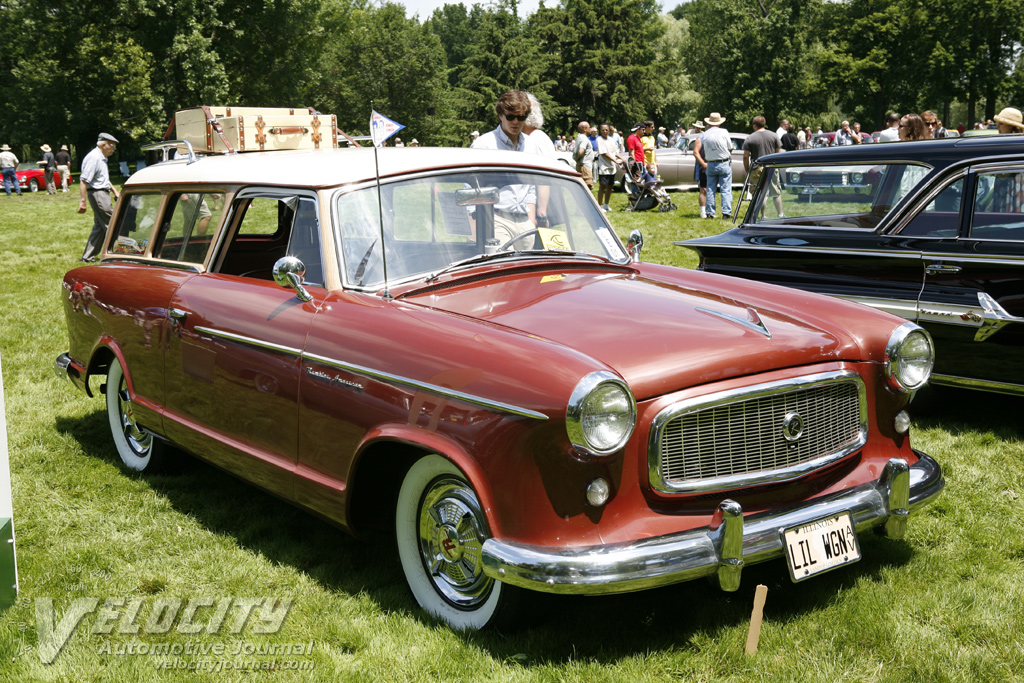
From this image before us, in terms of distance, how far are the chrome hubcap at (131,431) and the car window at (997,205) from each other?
494cm

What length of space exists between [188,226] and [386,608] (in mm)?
2421

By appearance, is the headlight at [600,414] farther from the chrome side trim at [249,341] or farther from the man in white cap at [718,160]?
the man in white cap at [718,160]

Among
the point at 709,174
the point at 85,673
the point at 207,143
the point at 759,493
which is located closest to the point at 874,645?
the point at 759,493

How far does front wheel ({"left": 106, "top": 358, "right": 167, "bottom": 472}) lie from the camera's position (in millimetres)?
5246

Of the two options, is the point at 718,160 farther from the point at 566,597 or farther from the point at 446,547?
the point at 446,547

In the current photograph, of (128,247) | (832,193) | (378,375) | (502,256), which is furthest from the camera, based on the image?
(832,193)

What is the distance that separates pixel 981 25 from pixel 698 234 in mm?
45652

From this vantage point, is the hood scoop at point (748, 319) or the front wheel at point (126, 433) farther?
the front wheel at point (126, 433)

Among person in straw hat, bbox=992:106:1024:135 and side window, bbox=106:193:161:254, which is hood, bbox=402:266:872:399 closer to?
side window, bbox=106:193:161:254

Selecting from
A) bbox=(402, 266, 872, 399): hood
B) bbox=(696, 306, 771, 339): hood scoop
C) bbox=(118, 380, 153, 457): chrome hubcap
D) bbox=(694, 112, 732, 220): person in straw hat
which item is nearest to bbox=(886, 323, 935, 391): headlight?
bbox=(402, 266, 872, 399): hood

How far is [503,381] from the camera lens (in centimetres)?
302

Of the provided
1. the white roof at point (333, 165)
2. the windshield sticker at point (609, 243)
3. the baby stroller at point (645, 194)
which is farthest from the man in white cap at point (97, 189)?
the windshield sticker at point (609, 243)

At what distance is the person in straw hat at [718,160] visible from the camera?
1456 cm

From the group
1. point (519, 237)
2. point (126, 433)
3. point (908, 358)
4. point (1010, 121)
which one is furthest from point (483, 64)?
point (908, 358)
